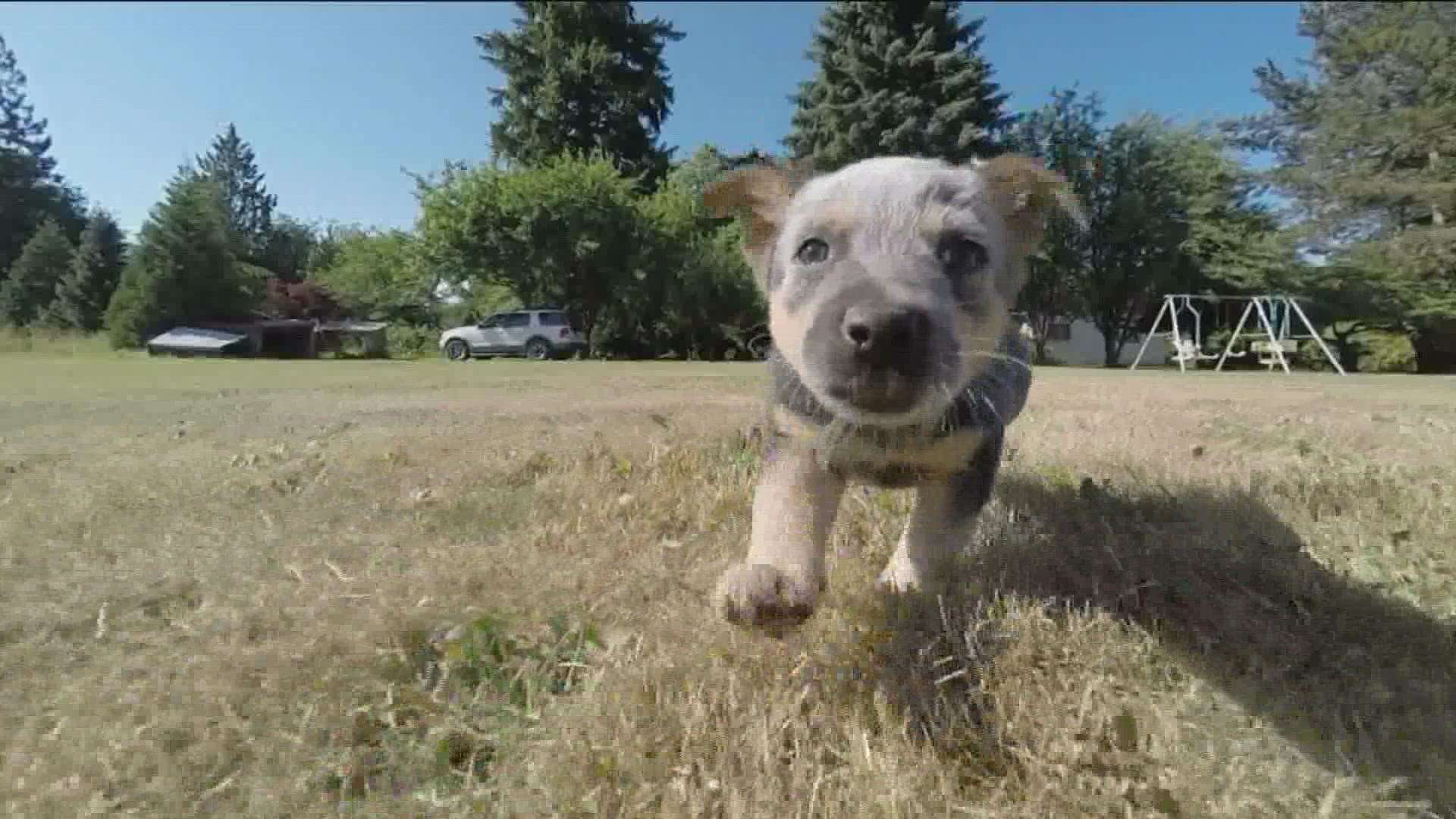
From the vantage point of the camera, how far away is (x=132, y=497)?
3.25 m

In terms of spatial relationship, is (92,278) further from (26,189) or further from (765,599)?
(765,599)

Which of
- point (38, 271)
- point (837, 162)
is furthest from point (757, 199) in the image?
point (38, 271)

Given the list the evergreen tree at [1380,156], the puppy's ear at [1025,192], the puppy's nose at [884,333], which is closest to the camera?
the puppy's nose at [884,333]

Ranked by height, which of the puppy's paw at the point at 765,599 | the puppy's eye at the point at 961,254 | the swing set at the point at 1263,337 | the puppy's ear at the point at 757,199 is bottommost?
the puppy's paw at the point at 765,599

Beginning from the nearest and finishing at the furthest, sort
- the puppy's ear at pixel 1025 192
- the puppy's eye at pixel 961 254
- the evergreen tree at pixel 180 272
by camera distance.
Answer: the puppy's eye at pixel 961 254
the puppy's ear at pixel 1025 192
the evergreen tree at pixel 180 272

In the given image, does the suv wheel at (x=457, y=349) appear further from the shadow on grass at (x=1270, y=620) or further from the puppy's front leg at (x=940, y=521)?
the puppy's front leg at (x=940, y=521)

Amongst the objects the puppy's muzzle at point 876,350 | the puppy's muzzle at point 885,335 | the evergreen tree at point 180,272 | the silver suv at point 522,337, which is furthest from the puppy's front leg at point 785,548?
the evergreen tree at point 180,272

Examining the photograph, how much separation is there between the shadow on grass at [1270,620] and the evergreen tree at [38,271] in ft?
96.4

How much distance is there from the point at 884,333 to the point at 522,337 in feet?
83.0

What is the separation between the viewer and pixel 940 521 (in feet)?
8.36

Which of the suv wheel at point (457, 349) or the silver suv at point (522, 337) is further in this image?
the suv wheel at point (457, 349)

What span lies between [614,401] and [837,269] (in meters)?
4.81

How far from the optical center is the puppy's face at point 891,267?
71.9 inches

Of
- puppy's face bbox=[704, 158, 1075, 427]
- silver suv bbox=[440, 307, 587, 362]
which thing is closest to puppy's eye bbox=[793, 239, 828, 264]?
puppy's face bbox=[704, 158, 1075, 427]
